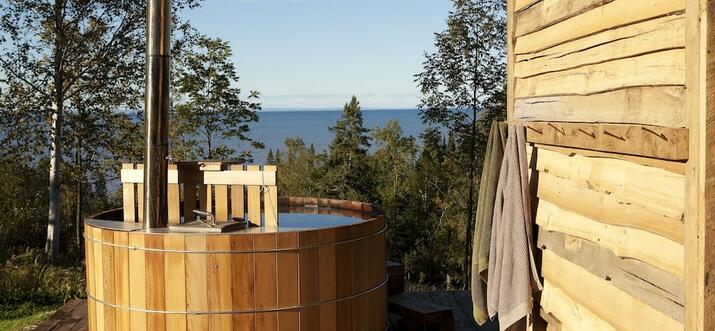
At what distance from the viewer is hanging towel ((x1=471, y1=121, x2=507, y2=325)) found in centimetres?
410

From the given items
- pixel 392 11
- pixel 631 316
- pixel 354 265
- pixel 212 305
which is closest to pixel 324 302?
pixel 354 265

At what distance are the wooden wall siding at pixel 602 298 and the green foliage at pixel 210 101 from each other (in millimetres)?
12744

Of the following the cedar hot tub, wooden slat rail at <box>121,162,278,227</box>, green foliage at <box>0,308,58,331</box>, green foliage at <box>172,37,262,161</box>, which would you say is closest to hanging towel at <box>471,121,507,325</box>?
the cedar hot tub

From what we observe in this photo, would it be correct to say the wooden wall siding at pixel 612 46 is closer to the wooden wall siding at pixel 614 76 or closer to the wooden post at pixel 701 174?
the wooden wall siding at pixel 614 76

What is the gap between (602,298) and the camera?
3082mm

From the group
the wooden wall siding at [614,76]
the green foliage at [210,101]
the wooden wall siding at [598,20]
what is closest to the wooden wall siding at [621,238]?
the wooden wall siding at [614,76]

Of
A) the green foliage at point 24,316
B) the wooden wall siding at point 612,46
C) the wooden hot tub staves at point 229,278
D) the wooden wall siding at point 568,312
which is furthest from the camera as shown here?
the green foliage at point 24,316

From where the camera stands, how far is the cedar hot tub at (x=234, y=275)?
5.09 meters

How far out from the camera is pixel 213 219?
546cm

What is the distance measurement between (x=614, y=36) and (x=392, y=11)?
29138 mm

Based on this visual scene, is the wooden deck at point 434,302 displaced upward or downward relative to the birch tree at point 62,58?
downward

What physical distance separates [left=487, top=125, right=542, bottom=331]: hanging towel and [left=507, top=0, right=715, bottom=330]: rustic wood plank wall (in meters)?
0.08

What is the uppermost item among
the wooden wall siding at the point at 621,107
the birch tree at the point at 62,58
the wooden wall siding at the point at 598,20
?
the birch tree at the point at 62,58

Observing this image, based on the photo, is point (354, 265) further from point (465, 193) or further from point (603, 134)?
point (465, 193)
